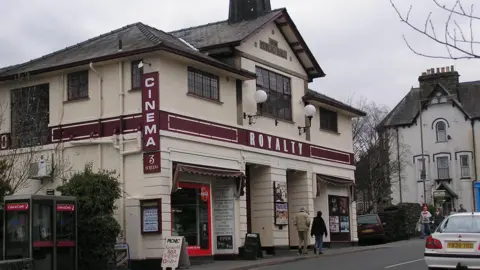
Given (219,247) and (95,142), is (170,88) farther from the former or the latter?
(219,247)

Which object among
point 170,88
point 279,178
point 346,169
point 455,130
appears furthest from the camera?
point 455,130

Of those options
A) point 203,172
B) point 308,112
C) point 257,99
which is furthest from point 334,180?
point 203,172

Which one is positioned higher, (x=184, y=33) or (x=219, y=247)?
(x=184, y=33)

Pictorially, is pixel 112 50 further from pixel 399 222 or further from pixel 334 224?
pixel 399 222

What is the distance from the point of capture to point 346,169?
3353cm

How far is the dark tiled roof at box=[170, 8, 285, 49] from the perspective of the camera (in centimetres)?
2573

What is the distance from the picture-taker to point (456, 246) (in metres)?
14.6

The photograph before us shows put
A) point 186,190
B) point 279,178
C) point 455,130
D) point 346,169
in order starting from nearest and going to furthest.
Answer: point 186,190 < point 279,178 < point 346,169 < point 455,130

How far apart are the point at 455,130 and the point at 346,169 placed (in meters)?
26.0

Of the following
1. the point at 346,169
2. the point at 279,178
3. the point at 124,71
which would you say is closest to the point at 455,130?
the point at 346,169

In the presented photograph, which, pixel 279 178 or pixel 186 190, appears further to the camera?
pixel 279 178

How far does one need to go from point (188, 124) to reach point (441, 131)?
3934 centimetres

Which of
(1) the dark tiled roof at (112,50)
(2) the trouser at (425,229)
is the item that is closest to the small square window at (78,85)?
(1) the dark tiled roof at (112,50)

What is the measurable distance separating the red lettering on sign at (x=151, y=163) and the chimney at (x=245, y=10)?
9.88 meters
